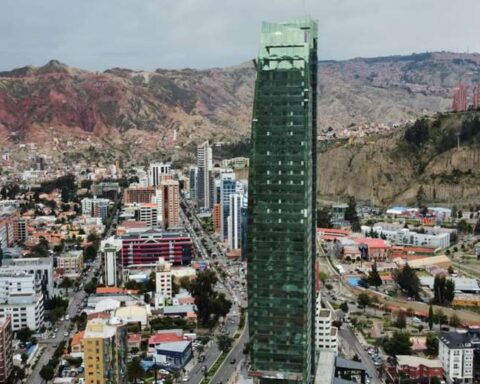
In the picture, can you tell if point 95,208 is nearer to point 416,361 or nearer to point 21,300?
point 21,300

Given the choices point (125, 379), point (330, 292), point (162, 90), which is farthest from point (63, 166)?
point (125, 379)

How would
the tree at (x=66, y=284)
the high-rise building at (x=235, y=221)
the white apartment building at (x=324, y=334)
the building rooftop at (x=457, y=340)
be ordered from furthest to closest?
1. the high-rise building at (x=235, y=221)
2. the tree at (x=66, y=284)
3. the white apartment building at (x=324, y=334)
4. the building rooftop at (x=457, y=340)

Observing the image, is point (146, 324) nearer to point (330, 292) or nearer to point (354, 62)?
point (330, 292)

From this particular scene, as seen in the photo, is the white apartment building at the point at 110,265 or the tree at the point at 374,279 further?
the white apartment building at the point at 110,265

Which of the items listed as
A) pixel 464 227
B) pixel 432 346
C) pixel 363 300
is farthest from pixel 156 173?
pixel 432 346

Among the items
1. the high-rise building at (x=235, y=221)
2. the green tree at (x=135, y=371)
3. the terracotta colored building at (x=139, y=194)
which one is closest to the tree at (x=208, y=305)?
the green tree at (x=135, y=371)

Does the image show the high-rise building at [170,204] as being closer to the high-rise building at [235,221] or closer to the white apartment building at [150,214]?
the white apartment building at [150,214]

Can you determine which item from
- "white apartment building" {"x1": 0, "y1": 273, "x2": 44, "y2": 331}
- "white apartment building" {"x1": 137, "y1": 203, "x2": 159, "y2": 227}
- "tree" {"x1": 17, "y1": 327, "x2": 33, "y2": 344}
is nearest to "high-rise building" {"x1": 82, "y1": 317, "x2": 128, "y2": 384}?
"tree" {"x1": 17, "y1": 327, "x2": 33, "y2": 344}
